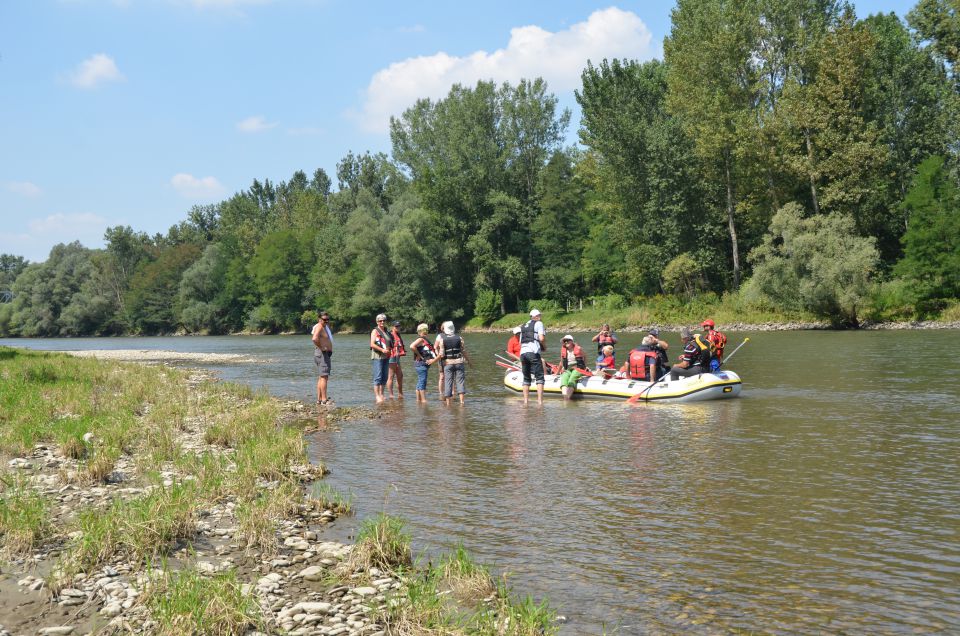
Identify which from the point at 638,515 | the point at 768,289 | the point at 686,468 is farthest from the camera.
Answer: the point at 768,289

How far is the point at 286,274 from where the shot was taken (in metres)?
84.6

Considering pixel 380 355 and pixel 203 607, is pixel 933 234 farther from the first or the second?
pixel 203 607

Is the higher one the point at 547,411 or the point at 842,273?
the point at 842,273

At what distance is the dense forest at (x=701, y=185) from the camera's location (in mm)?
38375

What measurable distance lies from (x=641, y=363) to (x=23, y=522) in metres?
13.2

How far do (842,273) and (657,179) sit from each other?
14.2 m

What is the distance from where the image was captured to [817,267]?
121 ft

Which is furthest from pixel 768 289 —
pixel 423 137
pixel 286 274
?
pixel 286 274

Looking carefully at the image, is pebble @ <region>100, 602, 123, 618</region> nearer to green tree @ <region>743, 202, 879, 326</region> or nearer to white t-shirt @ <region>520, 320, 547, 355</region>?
white t-shirt @ <region>520, 320, 547, 355</region>

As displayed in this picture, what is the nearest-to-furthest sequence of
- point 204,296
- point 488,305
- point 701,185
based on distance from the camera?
point 701,185, point 488,305, point 204,296

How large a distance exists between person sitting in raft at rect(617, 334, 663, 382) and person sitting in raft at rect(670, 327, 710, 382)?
0.42 meters

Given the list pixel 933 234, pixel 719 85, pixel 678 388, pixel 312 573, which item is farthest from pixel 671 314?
pixel 312 573

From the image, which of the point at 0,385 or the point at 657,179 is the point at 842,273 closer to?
the point at 657,179

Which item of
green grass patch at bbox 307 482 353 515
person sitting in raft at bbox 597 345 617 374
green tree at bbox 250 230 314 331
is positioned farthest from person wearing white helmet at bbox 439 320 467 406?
green tree at bbox 250 230 314 331
